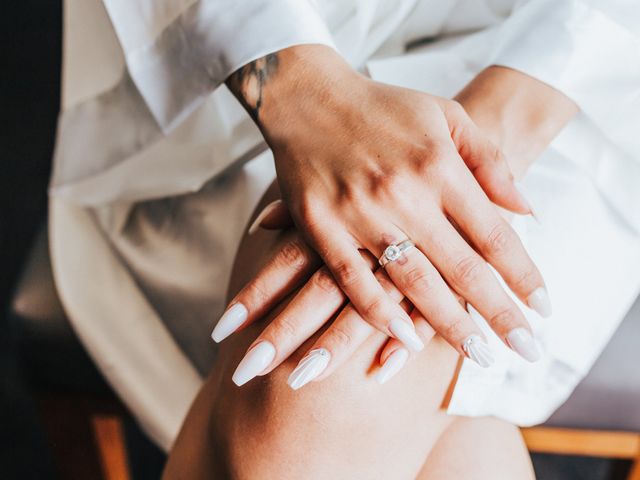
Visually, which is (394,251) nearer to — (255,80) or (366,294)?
(366,294)

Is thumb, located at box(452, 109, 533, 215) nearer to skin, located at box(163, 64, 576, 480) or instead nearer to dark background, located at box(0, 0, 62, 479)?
skin, located at box(163, 64, 576, 480)

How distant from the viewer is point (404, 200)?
565 millimetres

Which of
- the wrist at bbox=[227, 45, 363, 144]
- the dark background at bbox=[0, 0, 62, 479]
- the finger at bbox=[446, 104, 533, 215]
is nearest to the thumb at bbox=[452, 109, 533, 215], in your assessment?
the finger at bbox=[446, 104, 533, 215]

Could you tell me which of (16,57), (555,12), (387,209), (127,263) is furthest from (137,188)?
(16,57)

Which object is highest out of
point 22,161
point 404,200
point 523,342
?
point 404,200

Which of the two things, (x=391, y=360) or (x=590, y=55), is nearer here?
(x=391, y=360)

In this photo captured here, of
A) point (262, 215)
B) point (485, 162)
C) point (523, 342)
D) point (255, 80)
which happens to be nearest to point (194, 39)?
point (255, 80)

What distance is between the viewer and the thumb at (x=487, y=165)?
Result: 586mm

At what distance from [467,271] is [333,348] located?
117 millimetres

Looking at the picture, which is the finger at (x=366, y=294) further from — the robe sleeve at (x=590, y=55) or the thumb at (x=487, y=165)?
the robe sleeve at (x=590, y=55)

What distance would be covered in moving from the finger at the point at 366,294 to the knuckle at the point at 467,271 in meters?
0.05

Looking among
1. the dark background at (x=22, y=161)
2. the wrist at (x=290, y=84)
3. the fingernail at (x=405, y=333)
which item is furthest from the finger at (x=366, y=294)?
the dark background at (x=22, y=161)

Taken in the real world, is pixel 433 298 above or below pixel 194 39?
below

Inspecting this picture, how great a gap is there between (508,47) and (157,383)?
0.48 m
